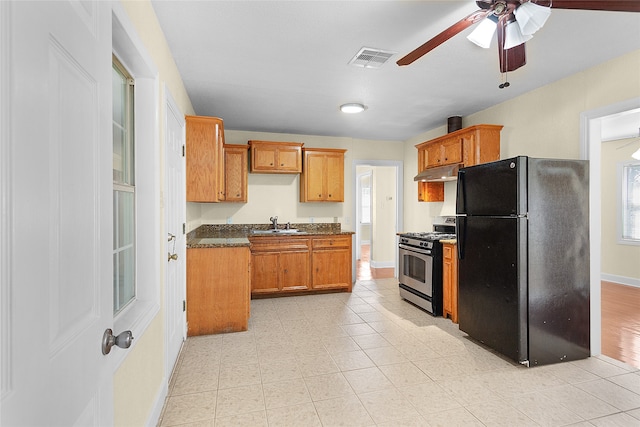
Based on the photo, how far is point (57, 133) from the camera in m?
0.69

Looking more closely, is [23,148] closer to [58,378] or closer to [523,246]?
[58,378]

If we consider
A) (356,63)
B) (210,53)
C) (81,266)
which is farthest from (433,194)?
(81,266)

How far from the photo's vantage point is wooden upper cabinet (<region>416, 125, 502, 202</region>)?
3836 mm

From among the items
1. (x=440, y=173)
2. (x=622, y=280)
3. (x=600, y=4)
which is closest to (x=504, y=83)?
(x=600, y=4)

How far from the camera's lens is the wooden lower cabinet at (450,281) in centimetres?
373

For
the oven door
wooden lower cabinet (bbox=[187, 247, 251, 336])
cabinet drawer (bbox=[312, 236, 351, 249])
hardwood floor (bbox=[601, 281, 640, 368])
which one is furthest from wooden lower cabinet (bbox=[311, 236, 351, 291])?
hardwood floor (bbox=[601, 281, 640, 368])

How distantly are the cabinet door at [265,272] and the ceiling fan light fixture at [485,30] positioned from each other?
356 cm

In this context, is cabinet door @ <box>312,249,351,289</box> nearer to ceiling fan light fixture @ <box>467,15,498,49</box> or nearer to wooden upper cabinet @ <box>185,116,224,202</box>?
wooden upper cabinet @ <box>185,116,224,202</box>

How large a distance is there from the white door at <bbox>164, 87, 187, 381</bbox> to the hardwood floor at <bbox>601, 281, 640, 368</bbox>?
12.3 ft

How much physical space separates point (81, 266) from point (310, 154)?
4.57 metres

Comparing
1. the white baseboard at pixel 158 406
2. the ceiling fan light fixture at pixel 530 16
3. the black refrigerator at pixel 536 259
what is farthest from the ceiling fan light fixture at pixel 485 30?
the white baseboard at pixel 158 406

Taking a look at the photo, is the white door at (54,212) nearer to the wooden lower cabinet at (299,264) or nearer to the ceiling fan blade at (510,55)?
the ceiling fan blade at (510,55)

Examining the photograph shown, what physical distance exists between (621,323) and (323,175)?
13.3 feet

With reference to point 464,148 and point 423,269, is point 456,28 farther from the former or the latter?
point 423,269
